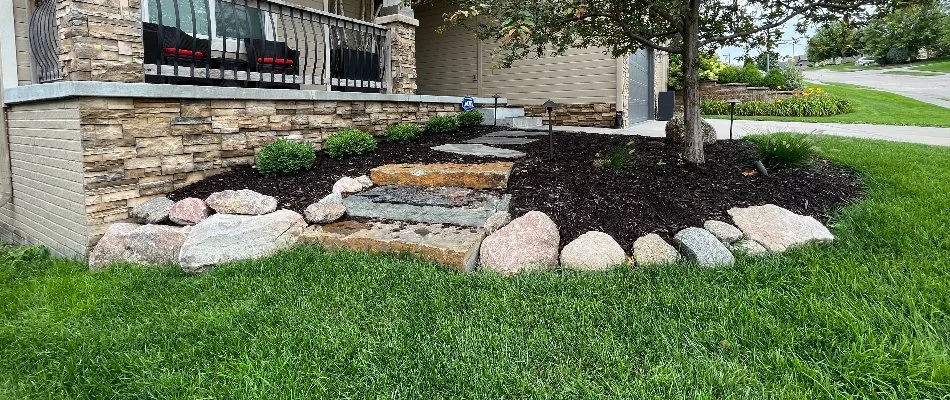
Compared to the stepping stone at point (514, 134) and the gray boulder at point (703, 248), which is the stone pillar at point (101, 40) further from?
the gray boulder at point (703, 248)

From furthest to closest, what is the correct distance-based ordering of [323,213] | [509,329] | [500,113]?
[500,113] → [323,213] → [509,329]

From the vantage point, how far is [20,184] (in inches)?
180

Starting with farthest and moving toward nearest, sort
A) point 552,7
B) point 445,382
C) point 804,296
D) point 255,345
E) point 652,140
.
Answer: point 652,140
point 552,7
point 804,296
point 255,345
point 445,382

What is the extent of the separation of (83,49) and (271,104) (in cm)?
138

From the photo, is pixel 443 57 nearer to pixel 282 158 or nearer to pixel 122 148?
pixel 282 158

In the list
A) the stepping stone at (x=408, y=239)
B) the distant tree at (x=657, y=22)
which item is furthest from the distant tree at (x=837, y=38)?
the stepping stone at (x=408, y=239)

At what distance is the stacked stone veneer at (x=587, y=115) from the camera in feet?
26.8

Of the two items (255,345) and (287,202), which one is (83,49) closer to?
(287,202)

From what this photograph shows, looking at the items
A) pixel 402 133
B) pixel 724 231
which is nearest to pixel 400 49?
pixel 402 133

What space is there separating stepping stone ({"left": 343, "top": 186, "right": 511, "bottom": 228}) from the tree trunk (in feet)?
5.24

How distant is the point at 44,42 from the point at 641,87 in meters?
9.26

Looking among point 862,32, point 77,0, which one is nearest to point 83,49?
point 77,0

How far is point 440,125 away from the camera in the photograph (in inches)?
248

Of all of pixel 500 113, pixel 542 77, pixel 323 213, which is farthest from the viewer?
pixel 542 77
